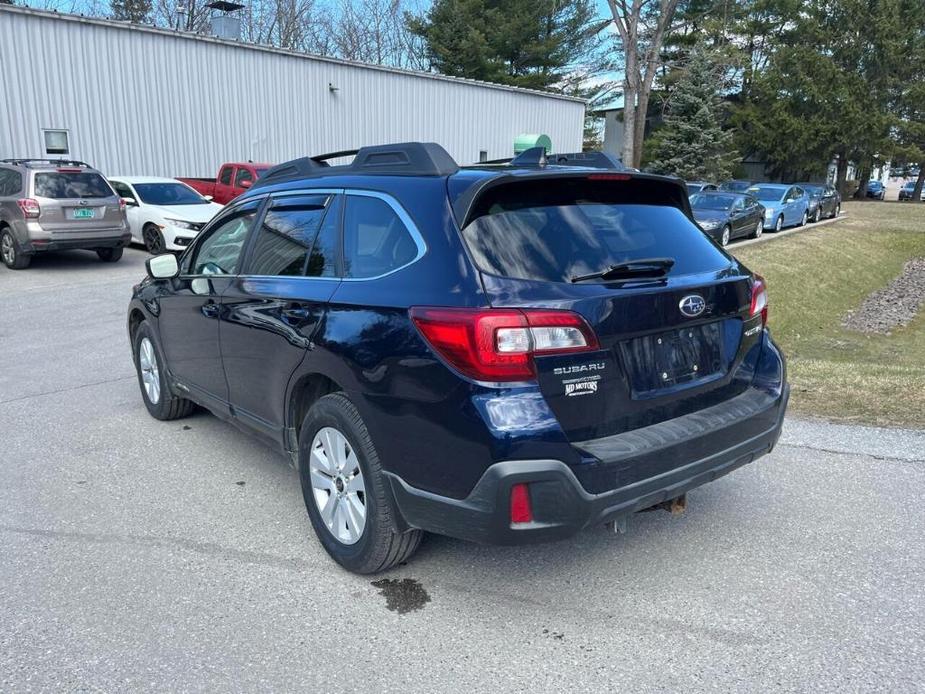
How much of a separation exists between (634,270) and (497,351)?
0.74 meters

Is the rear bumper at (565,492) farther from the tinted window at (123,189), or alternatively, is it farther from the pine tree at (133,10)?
the pine tree at (133,10)

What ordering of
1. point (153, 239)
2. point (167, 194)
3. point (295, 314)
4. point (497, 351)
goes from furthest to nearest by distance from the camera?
point (167, 194) < point (153, 239) < point (295, 314) < point (497, 351)

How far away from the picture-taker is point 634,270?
10.3 feet

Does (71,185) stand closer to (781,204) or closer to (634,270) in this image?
(634,270)

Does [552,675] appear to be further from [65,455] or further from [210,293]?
[65,455]

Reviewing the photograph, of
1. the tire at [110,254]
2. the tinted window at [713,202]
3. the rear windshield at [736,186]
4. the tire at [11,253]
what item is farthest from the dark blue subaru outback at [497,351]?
the rear windshield at [736,186]

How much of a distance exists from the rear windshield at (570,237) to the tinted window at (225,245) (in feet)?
6.36

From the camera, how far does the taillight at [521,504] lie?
280 cm

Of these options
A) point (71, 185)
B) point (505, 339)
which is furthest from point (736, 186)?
point (505, 339)

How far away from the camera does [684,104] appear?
120ft

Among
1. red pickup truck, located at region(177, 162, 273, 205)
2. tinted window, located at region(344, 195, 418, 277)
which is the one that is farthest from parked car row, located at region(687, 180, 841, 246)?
tinted window, located at region(344, 195, 418, 277)

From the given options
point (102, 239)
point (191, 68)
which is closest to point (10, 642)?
point (102, 239)

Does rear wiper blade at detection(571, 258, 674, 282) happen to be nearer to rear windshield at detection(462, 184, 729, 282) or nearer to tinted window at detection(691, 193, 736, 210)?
rear windshield at detection(462, 184, 729, 282)

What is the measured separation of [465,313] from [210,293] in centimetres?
234
